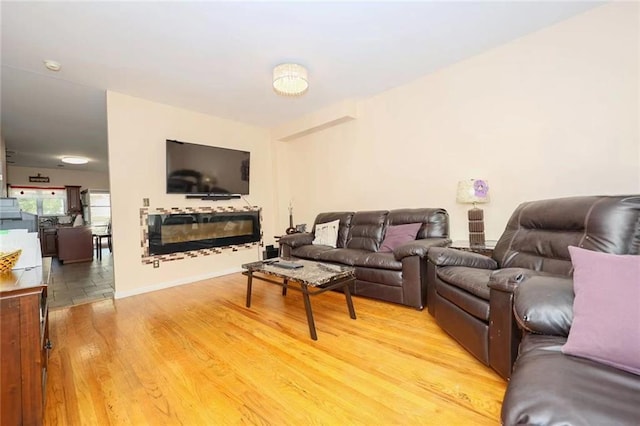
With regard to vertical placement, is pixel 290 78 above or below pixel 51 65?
below

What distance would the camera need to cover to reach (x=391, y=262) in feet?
9.36

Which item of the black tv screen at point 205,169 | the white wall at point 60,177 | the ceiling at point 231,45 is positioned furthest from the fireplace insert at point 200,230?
the white wall at point 60,177

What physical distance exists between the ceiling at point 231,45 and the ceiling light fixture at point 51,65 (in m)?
0.06

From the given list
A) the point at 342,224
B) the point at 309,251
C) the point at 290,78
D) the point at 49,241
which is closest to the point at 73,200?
the point at 49,241

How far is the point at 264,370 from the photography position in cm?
179

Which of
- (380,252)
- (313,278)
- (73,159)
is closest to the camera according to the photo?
(313,278)

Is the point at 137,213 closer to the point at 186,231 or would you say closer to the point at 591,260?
the point at 186,231

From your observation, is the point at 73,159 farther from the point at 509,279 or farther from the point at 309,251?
the point at 509,279

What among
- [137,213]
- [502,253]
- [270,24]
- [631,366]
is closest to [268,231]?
[137,213]

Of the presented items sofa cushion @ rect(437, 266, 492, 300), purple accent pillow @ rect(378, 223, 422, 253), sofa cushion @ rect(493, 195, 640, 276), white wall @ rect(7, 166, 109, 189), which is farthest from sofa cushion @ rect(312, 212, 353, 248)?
white wall @ rect(7, 166, 109, 189)

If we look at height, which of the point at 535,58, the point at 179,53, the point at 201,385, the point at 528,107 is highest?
the point at 179,53

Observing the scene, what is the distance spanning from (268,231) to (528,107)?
13.7 feet

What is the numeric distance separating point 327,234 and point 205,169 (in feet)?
6.98

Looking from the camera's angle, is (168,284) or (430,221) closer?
(430,221)
